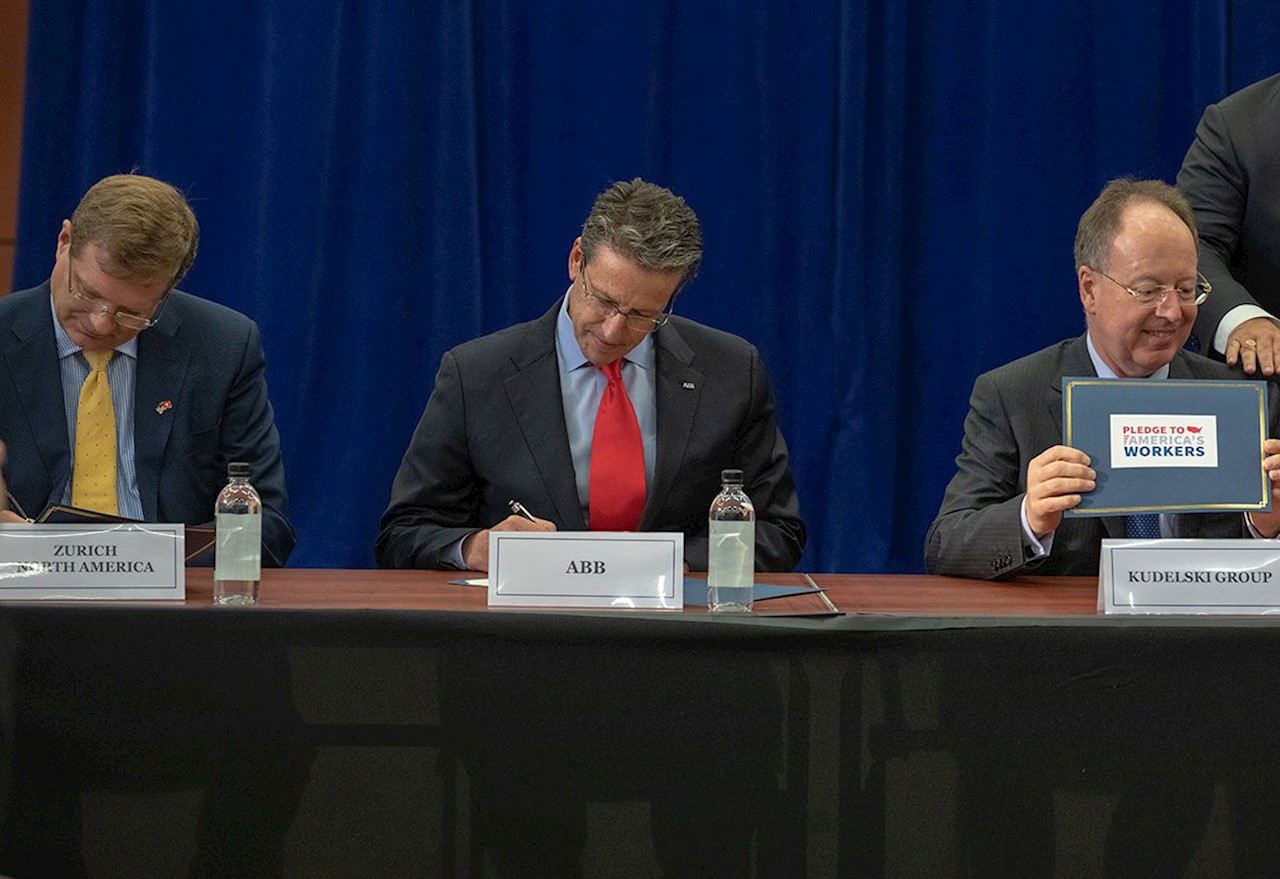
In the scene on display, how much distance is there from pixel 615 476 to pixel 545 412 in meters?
0.20

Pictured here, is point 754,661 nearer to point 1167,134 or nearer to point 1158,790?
point 1158,790

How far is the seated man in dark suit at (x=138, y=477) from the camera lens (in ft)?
6.38

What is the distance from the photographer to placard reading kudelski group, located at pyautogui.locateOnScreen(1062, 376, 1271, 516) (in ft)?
7.35

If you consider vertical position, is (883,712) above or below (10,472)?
below

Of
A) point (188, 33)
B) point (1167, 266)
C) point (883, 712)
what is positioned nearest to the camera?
point (883, 712)

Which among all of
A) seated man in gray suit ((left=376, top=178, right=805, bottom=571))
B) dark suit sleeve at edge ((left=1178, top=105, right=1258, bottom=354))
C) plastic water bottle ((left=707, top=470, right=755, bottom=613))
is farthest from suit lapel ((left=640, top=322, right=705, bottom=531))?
dark suit sleeve at edge ((left=1178, top=105, right=1258, bottom=354))

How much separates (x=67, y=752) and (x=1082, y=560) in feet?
5.86

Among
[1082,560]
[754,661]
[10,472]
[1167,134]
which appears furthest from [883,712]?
[1167,134]

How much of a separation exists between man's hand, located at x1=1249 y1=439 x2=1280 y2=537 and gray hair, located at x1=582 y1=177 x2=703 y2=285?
1097 mm

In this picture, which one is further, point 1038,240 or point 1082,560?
point 1038,240

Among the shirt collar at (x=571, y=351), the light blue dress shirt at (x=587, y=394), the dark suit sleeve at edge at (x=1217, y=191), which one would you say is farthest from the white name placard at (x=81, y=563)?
the dark suit sleeve at edge at (x=1217, y=191)

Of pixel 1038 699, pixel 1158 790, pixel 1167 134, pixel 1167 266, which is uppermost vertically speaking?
pixel 1167 134

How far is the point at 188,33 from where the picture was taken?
4.27 meters

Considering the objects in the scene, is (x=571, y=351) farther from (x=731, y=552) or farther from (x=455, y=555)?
(x=731, y=552)
